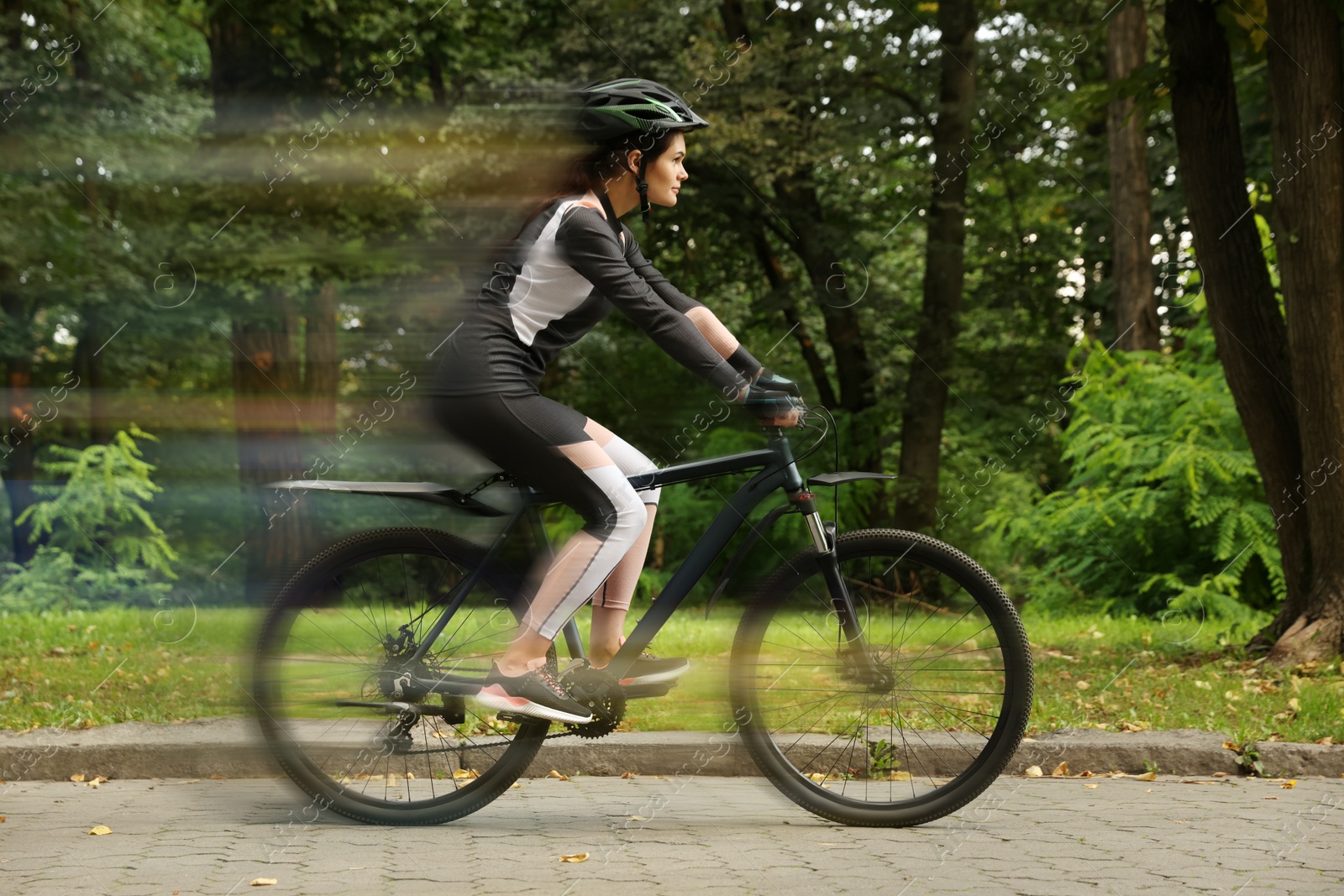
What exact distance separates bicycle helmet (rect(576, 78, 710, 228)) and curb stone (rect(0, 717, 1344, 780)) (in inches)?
84.5

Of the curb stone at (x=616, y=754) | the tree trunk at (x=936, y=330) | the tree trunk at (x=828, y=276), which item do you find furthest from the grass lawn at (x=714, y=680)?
the tree trunk at (x=828, y=276)

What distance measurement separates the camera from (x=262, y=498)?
54.5 feet

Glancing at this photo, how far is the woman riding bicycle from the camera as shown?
3.87 metres

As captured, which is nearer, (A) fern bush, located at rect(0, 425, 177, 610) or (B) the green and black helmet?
(B) the green and black helmet

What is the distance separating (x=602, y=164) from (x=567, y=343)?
0.56 metres

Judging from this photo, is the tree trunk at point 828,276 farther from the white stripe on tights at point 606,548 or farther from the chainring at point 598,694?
the chainring at point 598,694

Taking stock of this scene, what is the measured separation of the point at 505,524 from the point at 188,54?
21.4 metres

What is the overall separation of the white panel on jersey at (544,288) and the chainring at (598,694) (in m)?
1.03

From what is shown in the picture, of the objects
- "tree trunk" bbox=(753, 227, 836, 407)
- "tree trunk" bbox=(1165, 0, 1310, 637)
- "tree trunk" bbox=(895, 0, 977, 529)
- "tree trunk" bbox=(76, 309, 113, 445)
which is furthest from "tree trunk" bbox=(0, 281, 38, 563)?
A: "tree trunk" bbox=(1165, 0, 1310, 637)

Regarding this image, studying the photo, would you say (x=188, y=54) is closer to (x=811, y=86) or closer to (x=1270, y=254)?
(x=811, y=86)

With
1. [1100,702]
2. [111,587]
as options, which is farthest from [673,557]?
[111,587]

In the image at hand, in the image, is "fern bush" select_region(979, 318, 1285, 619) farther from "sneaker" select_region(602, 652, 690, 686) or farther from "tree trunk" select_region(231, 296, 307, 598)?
"tree trunk" select_region(231, 296, 307, 598)

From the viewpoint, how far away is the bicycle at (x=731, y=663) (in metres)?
4.11

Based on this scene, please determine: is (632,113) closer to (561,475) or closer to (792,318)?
(561,475)
